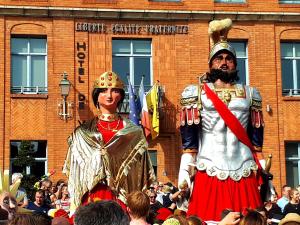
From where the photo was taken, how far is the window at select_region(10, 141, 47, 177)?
27.2 metres

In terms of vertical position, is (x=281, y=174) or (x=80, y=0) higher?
(x=80, y=0)

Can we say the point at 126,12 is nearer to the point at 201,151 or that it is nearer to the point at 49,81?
the point at 49,81

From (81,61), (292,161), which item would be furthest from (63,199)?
(292,161)

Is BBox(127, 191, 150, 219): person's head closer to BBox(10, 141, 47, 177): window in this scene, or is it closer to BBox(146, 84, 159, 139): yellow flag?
BBox(10, 141, 47, 177): window

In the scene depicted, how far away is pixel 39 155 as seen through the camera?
28047mm

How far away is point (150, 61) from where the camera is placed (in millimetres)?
28953

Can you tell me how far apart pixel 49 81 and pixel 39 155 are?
2462mm

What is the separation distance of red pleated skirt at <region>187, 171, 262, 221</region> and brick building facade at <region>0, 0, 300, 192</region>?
1786 cm

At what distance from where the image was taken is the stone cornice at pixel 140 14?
28.3m

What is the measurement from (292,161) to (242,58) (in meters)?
3.98

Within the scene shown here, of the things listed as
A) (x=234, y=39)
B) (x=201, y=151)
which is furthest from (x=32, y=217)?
(x=234, y=39)

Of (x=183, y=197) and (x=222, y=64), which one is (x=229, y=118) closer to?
(x=222, y=64)

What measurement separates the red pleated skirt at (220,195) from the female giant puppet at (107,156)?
1167 mm

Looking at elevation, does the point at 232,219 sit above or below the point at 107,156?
below
